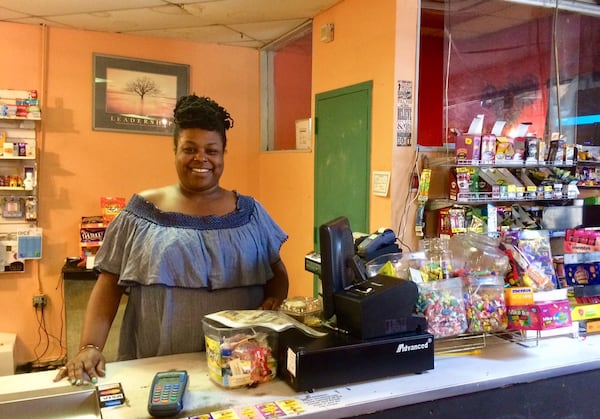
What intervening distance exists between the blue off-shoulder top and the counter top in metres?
0.25

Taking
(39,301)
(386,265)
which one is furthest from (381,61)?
(39,301)

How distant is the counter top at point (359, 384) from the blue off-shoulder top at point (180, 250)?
0.82 ft

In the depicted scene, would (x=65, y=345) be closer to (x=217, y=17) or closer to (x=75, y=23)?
(x=75, y=23)

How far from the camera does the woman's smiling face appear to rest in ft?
5.44

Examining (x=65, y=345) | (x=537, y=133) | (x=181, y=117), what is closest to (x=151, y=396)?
(x=181, y=117)

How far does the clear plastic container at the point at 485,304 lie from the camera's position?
1.37 m

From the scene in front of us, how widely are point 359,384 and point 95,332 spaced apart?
2.57 feet

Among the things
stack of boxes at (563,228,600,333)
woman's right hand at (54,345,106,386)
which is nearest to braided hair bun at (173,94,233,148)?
woman's right hand at (54,345,106,386)

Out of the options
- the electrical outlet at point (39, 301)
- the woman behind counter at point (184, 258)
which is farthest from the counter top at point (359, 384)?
the electrical outlet at point (39, 301)

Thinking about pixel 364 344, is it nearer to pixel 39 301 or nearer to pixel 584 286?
pixel 584 286

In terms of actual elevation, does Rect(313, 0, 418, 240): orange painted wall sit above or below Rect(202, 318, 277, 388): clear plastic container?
above

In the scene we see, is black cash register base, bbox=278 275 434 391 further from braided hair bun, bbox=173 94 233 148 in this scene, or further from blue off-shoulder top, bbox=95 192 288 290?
braided hair bun, bbox=173 94 233 148

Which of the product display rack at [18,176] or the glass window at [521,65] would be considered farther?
the product display rack at [18,176]

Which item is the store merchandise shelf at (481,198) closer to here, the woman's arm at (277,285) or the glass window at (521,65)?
the glass window at (521,65)
